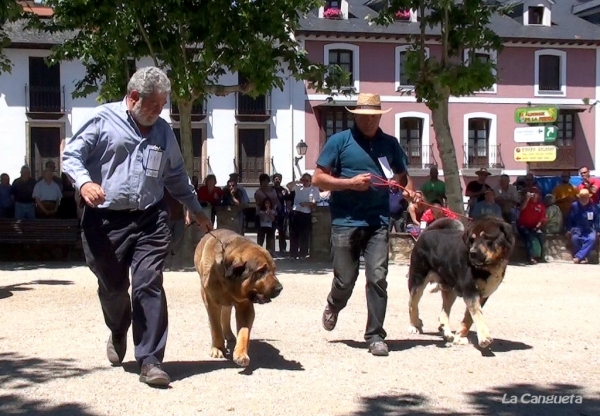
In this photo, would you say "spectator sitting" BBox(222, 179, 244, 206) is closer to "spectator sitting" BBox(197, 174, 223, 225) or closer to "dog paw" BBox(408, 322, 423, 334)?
"spectator sitting" BBox(197, 174, 223, 225)

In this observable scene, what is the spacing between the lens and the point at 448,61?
732 inches

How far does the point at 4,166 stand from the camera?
37.1 meters

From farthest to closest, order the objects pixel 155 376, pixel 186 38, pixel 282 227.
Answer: pixel 282 227 < pixel 186 38 < pixel 155 376

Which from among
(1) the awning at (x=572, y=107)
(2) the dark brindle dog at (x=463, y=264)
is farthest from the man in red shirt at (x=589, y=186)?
(1) the awning at (x=572, y=107)

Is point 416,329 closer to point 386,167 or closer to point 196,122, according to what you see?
point 386,167

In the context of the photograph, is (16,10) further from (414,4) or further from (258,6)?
(414,4)

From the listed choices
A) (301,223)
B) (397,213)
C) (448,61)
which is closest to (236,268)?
(397,213)

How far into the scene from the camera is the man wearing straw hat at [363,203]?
7355 millimetres

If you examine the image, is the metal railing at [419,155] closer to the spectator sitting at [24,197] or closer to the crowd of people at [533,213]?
the crowd of people at [533,213]

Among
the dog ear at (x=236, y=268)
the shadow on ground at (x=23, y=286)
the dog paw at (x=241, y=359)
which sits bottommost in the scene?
the shadow on ground at (x=23, y=286)

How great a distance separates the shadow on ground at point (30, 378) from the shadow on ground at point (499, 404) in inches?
69.7

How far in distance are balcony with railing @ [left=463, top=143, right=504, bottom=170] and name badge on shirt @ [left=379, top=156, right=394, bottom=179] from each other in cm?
3436

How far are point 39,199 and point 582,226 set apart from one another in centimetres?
1061

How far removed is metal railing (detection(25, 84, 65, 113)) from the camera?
37219mm
